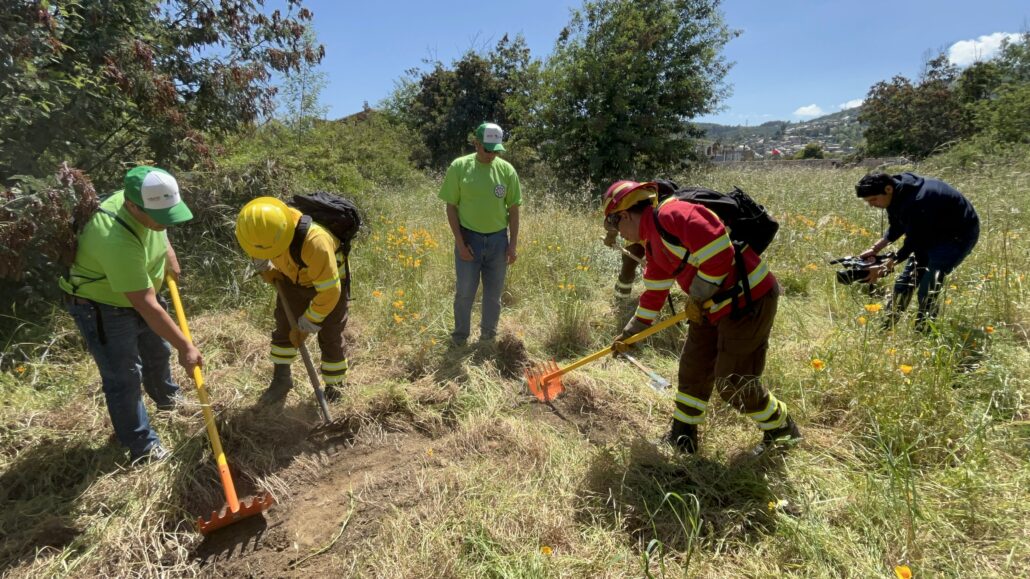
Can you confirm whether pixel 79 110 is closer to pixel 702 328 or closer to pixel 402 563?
pixel 402 563

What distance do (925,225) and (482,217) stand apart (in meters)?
3.51

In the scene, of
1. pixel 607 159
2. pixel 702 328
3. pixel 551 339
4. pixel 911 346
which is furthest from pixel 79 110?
pixel 607 159

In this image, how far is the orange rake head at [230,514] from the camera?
222 cm

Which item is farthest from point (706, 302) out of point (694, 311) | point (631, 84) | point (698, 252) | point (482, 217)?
point (631, 84)

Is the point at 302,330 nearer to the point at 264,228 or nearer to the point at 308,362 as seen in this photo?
the point at 308,362

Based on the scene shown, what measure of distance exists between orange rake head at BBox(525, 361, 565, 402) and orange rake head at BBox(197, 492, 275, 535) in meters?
1.76

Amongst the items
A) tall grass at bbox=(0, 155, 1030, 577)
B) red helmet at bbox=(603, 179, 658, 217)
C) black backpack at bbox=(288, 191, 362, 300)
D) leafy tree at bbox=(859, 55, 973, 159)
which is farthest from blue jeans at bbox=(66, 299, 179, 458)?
leafy tree at bbox=(859, 55, 973, 159)

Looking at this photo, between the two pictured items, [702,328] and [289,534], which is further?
[702,328]

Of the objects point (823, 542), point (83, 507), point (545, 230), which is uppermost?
point (545, 230)

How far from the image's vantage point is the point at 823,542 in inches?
76.4

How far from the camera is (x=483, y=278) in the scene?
163 inches

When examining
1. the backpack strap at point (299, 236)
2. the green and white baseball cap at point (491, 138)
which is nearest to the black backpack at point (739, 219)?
the green and white baseball cap at point (491, 138)

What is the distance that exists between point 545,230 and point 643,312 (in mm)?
3700

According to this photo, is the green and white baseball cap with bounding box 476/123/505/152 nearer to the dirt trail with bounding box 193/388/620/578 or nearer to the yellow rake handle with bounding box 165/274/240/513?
the dirt trail with bounding box 193/388/620/578
